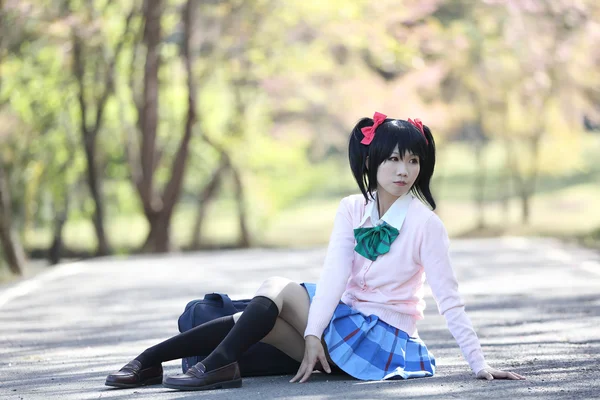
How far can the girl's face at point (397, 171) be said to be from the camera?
19.1 feet

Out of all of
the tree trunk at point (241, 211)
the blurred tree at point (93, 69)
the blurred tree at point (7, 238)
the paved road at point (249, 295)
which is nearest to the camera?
the paved road at point (249, 295)

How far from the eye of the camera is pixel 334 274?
5844 mm

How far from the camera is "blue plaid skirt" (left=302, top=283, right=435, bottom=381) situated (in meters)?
5.81

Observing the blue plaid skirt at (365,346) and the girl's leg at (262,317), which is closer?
the girl's leg at (262,317)

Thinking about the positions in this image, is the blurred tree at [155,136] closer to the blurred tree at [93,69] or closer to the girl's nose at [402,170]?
the blurred tree at [93,69]

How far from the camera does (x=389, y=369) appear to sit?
5832 mm

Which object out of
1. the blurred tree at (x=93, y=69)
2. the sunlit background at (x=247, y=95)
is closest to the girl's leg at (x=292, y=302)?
the sunlit background at (x=247, y=95)

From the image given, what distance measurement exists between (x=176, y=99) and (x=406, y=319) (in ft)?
89.8

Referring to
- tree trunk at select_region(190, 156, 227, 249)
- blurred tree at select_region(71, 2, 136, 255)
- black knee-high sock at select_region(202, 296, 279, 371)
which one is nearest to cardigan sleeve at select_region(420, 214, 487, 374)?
black knee-high sock at select_region(202, 296, 279, 371)

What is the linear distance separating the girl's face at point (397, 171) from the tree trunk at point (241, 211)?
27123 mm

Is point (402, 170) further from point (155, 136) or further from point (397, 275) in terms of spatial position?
point (155, 136)

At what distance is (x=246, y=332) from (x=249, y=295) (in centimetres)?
615

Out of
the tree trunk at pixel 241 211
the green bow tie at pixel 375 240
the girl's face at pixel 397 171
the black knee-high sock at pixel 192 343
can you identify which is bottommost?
the tree trunk at pixel 241 211

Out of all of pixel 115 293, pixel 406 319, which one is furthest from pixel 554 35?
pixel 406 319
